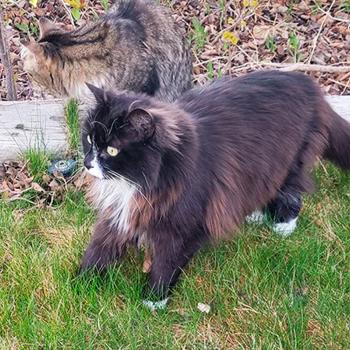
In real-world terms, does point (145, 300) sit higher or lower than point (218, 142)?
lower

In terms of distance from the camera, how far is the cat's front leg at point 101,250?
2729 mm

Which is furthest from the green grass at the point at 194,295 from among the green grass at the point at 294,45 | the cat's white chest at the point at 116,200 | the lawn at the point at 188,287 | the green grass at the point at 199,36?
the green grass at the point at 199,36

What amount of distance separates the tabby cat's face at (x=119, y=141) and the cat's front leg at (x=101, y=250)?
435mm

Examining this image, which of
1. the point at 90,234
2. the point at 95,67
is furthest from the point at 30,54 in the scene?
the point at 90,234

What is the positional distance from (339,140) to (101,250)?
47.9 inches

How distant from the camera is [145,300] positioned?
2711 mm

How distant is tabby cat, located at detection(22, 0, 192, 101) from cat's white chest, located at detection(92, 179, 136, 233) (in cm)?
111

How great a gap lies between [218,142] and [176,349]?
0.83 meters

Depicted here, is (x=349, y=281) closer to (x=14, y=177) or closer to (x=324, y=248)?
(x=324, y=248)

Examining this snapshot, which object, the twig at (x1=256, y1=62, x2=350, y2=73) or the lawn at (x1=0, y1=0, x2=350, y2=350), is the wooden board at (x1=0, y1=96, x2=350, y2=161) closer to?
the lawn at (x1=0, y1=0, x2=350, y2=350)

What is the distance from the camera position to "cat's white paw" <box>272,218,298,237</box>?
3.07 metres

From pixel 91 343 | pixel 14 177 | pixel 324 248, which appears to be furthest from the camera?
pixel 14 177

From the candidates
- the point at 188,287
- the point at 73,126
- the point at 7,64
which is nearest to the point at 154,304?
the point at 188,287

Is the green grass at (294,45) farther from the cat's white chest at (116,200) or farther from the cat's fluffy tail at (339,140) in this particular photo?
the cat's white chest at (116,200)
